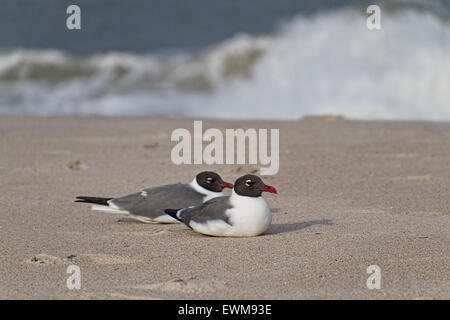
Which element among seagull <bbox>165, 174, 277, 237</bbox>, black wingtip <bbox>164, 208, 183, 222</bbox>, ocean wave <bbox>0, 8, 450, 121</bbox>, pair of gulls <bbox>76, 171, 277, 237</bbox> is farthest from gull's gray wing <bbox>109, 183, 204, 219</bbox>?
ocean wave <bbox>0, 8, 450, 121</bbox>

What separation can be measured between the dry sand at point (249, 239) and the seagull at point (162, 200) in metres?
0.10

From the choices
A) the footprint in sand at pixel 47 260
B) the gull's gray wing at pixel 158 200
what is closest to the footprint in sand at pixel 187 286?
the footprint in sand at pixel 47 260

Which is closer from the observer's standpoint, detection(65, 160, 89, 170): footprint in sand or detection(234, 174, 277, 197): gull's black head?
detection(234, 174, 277, 197): gull's black head

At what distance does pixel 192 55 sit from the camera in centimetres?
1727

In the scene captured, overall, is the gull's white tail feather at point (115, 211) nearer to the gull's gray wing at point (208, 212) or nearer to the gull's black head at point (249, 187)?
the gull's gray wing at point (208, 212)

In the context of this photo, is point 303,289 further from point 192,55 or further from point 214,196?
point 192,55

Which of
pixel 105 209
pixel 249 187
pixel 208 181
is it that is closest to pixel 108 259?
pixel 249 187

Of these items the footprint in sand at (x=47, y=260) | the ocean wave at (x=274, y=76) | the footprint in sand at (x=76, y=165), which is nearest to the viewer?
the footprint in sand at (x=47, y=260)

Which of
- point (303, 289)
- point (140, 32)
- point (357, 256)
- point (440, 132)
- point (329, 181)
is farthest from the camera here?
point (140, 32)

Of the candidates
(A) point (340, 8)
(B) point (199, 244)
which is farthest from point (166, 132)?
(A) point (340, 8)

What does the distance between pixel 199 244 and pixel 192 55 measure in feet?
42.6

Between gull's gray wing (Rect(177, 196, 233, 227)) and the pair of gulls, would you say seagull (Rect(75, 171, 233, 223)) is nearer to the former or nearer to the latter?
the pair of gulls

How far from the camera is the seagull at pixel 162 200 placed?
5.16 meters

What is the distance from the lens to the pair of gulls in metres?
4.65
